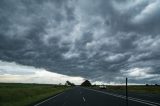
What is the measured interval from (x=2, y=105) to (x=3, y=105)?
105 mm

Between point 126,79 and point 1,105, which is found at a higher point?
point 126,79

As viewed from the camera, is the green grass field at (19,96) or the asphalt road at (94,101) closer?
the asphalt road at (94,101)

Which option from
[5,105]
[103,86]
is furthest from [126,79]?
[103,86]

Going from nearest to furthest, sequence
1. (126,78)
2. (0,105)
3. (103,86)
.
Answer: (126,78), (0,105), (103,86)

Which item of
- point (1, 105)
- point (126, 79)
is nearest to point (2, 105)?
point (1, 105)

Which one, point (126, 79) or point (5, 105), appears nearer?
point (126, 79)

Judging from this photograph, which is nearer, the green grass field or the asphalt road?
the asphalt road

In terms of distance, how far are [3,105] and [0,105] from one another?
0.75ft

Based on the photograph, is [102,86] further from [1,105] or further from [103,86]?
[1,105]

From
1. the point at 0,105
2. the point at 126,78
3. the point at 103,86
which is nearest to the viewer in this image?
the point at 126,78

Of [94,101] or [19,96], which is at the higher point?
[19,96]

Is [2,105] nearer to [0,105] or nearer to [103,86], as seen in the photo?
[0,105]

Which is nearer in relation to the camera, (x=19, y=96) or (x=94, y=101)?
(x=94, y=101)

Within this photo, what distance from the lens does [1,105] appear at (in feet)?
62.3
